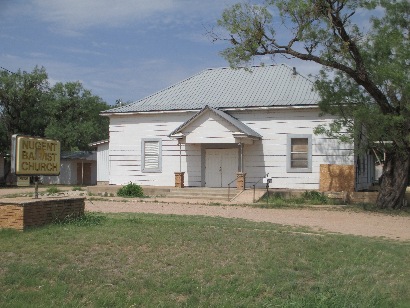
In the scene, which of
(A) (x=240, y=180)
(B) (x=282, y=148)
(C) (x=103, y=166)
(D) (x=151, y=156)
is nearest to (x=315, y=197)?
(B) (x=282, y=148)

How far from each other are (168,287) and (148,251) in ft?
6.15

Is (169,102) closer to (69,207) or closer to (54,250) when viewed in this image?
(69,207)

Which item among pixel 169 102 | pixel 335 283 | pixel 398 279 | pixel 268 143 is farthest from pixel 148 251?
pixel 169 102

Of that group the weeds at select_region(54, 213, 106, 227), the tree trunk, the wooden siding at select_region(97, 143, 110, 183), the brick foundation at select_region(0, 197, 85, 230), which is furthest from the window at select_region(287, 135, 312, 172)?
the brick foundation at select_region(0, 197, 85, 230)

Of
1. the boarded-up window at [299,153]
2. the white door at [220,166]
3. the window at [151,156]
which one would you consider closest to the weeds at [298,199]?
the boarded-up window at [299,153]

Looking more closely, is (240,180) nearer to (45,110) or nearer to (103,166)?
(103,166)

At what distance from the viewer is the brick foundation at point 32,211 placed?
10594 mm

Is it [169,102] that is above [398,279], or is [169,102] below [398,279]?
above

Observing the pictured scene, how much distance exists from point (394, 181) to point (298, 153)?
5606 millimetres

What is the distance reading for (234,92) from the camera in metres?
27.2

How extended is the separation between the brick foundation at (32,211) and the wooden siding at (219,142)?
516 inches

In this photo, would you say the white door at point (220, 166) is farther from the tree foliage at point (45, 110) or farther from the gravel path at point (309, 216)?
Result: the tree foliage at point (45, 110)

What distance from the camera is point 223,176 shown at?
85.8 ft

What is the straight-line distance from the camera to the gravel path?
14.2 meters
